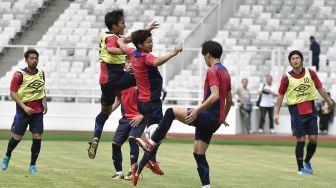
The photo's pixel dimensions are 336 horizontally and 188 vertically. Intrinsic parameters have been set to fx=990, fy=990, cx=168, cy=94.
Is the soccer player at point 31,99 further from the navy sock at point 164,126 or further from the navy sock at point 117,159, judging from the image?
the navy sock at point 164,126

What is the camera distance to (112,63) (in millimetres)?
16422

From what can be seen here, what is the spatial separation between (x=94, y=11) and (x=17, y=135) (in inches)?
1006

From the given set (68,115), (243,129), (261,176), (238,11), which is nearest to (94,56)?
(68,115)

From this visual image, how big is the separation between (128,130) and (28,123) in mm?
1836

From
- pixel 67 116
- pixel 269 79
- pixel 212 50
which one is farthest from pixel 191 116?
pixel 67 116

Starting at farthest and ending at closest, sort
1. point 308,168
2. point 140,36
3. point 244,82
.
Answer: point 244,82 < point 308,168 < point 140,36

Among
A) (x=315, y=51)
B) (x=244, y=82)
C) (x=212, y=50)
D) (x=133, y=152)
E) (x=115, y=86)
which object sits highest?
(x=212, y=50)

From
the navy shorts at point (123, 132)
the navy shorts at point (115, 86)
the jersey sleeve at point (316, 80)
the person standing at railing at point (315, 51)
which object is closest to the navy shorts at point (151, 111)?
the navy shorts at point (123, 132)

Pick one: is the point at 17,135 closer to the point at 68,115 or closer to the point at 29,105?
the point at 29,105

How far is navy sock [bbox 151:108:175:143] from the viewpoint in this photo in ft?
44.6

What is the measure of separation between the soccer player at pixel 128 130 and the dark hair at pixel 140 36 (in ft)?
4.19

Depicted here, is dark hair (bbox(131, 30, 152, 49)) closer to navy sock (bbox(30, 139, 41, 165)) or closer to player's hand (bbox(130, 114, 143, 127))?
player's hand (bbox(130, 114, 143, 127))

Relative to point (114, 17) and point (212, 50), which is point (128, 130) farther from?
point (212, 50)

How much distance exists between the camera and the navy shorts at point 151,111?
1529 centimetres
